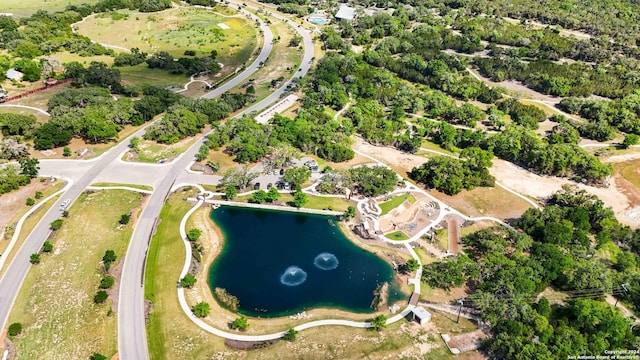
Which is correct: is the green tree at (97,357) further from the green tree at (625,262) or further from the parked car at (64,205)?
the green tree at (625,262)

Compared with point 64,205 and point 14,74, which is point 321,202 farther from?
point 14,74

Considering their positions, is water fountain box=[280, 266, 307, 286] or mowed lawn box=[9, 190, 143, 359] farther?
water fountain box=[280, 266, 307, 286]

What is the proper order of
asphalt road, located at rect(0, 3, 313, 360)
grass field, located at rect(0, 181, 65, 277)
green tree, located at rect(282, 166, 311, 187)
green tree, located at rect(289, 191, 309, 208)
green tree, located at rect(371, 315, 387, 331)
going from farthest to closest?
1. green tree, located at rect(282, 166, 311, 187)
2. green tree, located at rect(289, 191, 309, 208)
3. grass field, located at rect(0, 181, 65, 277)
4. green tree, located at rect(371, 315, 387, 331)
5. asphalt road, located at rect(0, 3, 313, 360)

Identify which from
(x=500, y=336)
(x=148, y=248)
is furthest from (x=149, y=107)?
A: (x=500, y=336)

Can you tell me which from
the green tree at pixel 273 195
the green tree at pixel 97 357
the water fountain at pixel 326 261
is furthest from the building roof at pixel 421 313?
the green tree at pixel 97 357

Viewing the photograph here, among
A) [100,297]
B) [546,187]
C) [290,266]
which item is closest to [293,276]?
[290,266]

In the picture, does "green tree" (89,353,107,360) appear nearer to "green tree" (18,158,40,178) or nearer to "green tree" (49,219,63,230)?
"green tree" (49,219,63,230)

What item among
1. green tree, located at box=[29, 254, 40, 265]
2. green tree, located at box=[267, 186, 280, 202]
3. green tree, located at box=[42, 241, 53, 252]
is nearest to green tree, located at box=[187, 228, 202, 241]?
green tree, located at box=[267, 186, 280, 202]
